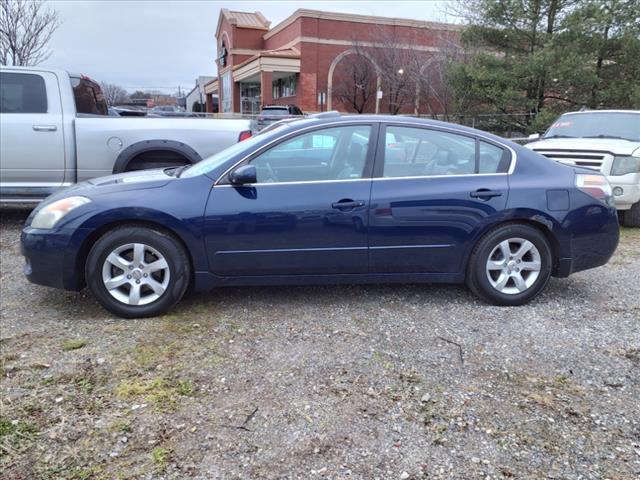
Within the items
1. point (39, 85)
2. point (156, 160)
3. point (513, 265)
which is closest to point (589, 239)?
point (513, 265)

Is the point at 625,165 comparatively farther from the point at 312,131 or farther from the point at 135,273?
the point at 135,273

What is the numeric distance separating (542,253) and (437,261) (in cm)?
87

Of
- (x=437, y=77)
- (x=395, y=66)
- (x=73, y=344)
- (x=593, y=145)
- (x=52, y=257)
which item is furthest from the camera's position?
(x=395, y=66)

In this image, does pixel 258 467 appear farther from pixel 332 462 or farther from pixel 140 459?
pixel 140 459

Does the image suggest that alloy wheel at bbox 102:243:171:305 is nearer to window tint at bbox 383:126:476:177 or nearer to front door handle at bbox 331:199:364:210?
front door handle at bbox 331:199:364:210

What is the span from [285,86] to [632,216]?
1398 inches

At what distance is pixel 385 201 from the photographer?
3.96 m

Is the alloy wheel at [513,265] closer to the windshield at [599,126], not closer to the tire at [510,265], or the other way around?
the tire at [510,265]

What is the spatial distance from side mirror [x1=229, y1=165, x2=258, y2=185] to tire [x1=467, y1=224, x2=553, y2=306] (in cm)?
189

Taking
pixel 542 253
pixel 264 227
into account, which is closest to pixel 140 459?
pixel 264 227

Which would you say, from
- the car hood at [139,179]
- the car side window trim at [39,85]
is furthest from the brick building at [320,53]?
the car hood at [139,179]

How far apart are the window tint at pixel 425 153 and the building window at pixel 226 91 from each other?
145ft

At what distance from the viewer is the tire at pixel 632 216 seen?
24.0 feet

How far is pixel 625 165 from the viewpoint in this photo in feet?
22.5
